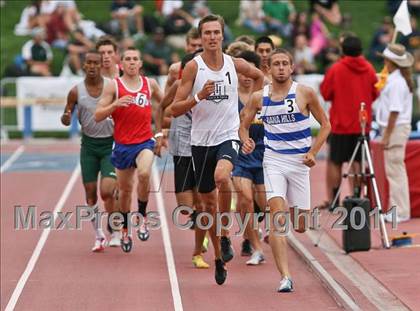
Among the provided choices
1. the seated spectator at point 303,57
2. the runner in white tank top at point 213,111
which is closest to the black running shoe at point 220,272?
the runner in white tank top at point 213,111

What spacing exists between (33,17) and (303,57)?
6.83 meters

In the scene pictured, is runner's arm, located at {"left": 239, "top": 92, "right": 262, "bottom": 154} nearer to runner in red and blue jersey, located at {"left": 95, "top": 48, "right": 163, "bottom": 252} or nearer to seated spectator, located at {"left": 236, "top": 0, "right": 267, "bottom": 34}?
runner in red and blue jersey, located at {"left": 95, "top": 48, "right": 163, "bottom": 252}

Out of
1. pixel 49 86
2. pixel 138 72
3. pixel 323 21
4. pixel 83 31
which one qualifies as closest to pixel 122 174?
pixel 138 72

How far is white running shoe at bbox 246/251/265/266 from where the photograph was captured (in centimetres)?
1348

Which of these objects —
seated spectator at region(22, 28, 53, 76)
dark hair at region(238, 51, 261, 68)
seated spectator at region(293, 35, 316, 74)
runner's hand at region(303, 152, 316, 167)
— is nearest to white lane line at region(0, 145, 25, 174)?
seated spectator at region(22, 28, 53, 76)

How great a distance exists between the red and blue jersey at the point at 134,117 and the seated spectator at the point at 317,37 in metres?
16.8

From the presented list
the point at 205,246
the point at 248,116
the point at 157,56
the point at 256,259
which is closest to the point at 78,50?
the point at 157,56

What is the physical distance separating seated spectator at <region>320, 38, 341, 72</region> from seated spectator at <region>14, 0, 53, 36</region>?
256 inches

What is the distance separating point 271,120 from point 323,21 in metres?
21.2

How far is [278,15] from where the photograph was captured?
31.6 metres

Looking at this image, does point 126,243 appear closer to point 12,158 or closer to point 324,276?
point 324,276

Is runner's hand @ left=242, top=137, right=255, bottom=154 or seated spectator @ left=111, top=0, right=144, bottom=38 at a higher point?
seated spectator @ left=111, top=0, right=144, bottom=38

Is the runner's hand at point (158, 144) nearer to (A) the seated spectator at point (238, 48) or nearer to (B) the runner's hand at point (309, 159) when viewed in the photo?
(A) the seated spectator at point (238, 48)

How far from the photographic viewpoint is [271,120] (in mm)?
11711
